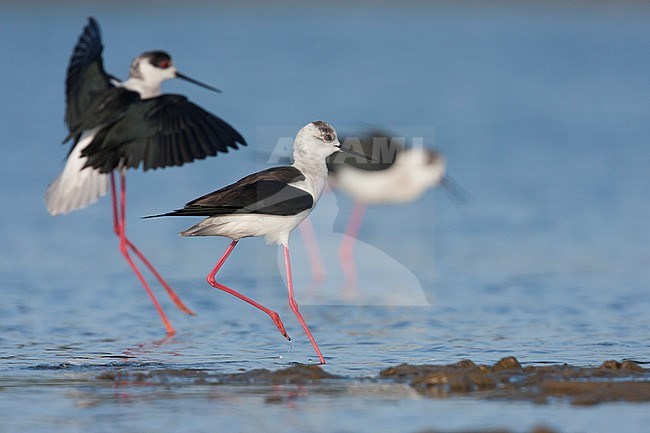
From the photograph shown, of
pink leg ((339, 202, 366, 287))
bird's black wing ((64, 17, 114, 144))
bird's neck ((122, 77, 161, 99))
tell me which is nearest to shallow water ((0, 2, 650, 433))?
pink leg ((339, 202, 366, 287))

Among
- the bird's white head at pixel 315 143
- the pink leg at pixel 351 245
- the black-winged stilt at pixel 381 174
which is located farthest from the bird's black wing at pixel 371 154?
the bird's white head at pixel 315 143

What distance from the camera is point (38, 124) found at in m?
15.2

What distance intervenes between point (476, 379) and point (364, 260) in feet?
15.8

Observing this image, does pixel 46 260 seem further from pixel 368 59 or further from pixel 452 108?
pixel 368 59

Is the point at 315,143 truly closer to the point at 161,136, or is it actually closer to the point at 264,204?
the point at 264,204

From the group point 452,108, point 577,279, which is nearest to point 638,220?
point 577,279

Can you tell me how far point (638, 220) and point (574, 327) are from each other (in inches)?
133

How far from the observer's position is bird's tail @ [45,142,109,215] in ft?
25.3

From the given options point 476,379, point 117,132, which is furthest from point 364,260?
point 476,379

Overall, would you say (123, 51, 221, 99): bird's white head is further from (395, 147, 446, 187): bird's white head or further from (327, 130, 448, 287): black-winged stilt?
(395, 147, 446, 187): bird's white head

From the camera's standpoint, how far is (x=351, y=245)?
407 inches

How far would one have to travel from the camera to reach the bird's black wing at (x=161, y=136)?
6.85 metres

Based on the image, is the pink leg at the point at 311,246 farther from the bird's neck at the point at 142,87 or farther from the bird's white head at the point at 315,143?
the bird's white head at the point at 315,143

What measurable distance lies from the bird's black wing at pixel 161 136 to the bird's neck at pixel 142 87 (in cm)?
105
